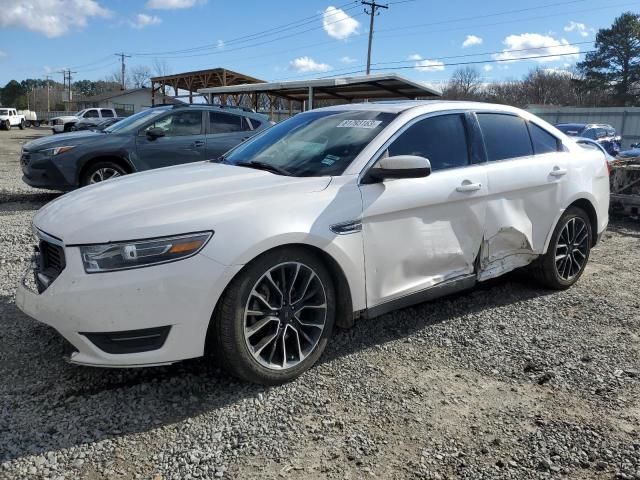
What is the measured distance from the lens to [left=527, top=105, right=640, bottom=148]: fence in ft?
105

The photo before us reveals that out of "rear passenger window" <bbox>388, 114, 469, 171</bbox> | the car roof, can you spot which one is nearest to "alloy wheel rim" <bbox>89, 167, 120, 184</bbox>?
the car roof

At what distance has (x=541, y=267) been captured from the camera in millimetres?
4863

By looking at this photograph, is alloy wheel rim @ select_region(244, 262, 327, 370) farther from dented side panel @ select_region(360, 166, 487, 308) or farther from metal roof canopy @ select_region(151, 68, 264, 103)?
metal roof canopy @ select_region(151, 68, 264, 103)

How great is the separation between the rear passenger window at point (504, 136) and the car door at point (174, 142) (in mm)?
5934

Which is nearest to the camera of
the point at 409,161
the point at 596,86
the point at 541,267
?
the point at 409,161

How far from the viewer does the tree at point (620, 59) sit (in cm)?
5422

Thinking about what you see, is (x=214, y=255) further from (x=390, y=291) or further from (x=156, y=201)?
(x=390, y=291)

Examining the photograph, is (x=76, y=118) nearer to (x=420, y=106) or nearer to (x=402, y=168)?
(x=420, y=106)

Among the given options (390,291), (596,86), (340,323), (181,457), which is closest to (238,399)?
(181,457)

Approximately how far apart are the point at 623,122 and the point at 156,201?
1397 inches

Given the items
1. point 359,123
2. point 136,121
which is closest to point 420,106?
point 359,123

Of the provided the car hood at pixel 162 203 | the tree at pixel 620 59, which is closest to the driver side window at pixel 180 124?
the car hood at pixel 162 203

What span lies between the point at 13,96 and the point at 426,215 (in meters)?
101

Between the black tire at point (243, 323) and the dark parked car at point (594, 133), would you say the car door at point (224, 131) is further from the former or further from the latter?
the dark parked car at point (594, 133)
